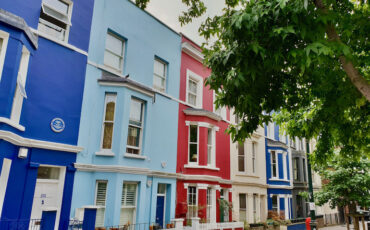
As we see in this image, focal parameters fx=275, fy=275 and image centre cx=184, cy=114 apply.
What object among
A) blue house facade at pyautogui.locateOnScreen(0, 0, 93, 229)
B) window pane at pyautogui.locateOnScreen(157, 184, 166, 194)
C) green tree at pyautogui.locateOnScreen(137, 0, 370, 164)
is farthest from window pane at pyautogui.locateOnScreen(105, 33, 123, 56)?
window pane at pyautogui.locateOnScreen(157, 184, 166, 194)

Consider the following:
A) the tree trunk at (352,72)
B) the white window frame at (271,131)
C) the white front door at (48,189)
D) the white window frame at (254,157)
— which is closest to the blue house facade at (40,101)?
the white front door at (48,189)

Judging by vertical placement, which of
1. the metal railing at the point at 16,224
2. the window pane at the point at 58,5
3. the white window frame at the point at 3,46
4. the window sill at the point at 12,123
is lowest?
the metal railing at the point at 16,224

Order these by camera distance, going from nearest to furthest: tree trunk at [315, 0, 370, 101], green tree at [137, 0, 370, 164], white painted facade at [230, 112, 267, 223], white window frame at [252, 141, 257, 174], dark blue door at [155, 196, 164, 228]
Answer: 1. green tree at [137, 0, 370, 164]
2. tree trunk at [315, 0, 370, 101]
3. dark blue door at [155, 196, 164, 228]
4. white painted facade at [230, 112, 267, 223]
5. white window frame at [252, 141, 257, 174]

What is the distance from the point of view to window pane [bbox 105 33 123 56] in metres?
12.9

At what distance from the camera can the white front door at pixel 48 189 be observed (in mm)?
9539

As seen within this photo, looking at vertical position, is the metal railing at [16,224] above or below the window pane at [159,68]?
below

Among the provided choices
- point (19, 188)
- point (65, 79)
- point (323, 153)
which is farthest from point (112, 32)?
point (323, 153)

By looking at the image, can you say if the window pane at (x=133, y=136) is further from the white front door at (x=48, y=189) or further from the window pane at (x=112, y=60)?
the white front door at (x=48, y=189)

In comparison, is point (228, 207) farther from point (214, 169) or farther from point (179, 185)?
point (179, 185)

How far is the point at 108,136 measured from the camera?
11742 mm

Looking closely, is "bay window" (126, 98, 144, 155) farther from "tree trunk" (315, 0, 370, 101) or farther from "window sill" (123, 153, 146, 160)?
"tree trunk" (315, 0, 370, 101)

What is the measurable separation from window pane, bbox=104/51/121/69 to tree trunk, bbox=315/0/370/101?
30.3 ft

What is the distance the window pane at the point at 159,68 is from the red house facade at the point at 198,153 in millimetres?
1403

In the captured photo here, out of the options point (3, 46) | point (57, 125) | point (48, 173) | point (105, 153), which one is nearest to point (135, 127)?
point (105, 153)
